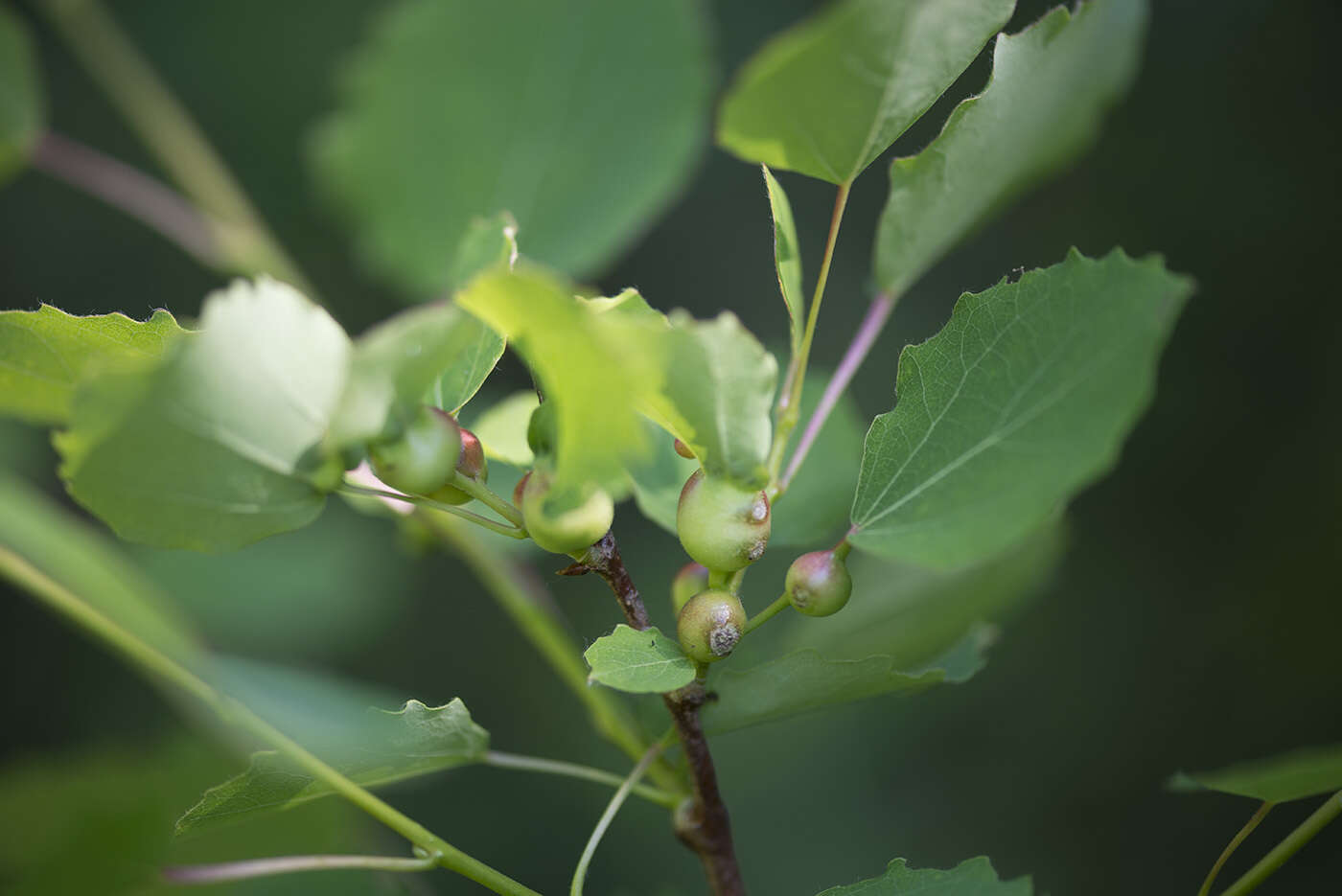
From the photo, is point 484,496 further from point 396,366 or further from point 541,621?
point 541,621

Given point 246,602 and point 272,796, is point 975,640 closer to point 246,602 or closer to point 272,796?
point 272,796

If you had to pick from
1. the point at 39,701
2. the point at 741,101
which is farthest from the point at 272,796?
the point at 39,701

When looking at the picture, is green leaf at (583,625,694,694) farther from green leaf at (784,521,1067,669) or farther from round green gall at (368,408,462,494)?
green leaf at (784,521,1067,669)

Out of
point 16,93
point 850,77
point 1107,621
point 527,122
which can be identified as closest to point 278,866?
point 850,77

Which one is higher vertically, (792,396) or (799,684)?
(792,396)

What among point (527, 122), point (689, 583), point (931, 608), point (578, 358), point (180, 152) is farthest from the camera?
point (180, 152)

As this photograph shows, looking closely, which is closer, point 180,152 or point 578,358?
point 578,358

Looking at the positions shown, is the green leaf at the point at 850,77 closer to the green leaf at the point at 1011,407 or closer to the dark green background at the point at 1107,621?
the green leaf at the point at 1011,407
